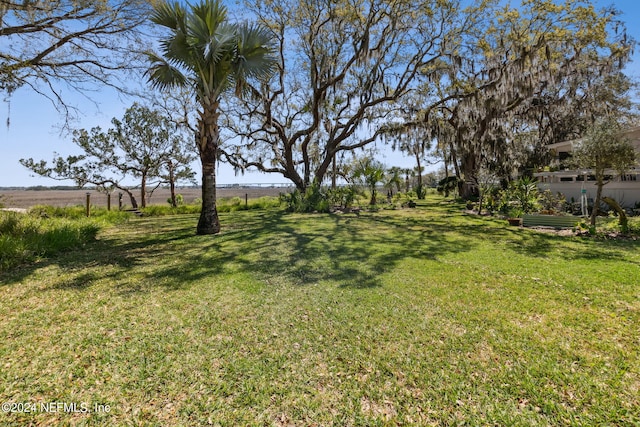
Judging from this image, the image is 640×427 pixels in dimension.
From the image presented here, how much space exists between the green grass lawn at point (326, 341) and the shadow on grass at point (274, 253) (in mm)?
78

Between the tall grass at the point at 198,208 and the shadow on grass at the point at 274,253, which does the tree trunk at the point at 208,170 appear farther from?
the tall grass at the point at 198,208

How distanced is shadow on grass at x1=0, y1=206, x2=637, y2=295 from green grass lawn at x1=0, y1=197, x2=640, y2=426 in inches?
3.1

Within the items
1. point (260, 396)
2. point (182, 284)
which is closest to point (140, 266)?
point (182, 284)

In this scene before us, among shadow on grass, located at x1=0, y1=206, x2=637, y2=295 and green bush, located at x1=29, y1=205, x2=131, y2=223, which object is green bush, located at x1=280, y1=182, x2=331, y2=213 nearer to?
shadow on grass, located at x1=0, y1=206, x2=637, y2=295

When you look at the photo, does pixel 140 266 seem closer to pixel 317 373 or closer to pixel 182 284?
pixel 182 284

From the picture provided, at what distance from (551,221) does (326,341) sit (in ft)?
31.2

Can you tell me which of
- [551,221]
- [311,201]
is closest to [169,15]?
[311,201]

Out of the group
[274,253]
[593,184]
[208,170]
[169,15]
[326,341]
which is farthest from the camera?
[593,184]

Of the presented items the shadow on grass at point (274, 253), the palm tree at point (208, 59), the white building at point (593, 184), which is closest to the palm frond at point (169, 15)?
the palm tree at point (208, 59)

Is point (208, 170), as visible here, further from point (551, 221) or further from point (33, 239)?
point (551, 221)

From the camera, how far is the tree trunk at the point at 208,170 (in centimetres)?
825

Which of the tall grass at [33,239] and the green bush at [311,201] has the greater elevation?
the green bush at [311,201]

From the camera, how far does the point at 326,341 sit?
292 cm

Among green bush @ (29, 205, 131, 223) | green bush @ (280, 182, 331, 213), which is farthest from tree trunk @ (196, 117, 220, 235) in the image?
green bush @ (280, 182, 331, 213)
